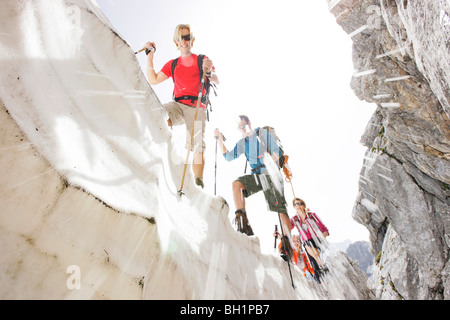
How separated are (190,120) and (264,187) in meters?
2.58

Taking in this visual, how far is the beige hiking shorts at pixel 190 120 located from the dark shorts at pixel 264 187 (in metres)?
1.69

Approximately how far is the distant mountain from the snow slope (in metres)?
80.9

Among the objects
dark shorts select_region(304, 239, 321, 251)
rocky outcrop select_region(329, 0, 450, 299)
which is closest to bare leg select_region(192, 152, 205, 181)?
dark shorts select_region(304, 239, 321, 251)

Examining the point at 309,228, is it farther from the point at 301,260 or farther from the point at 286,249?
the point at 286,249

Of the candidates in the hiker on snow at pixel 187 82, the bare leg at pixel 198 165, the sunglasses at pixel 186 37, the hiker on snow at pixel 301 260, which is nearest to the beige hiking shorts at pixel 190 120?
the hiker on snow at pixel 187 82

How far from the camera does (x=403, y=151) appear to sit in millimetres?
12570

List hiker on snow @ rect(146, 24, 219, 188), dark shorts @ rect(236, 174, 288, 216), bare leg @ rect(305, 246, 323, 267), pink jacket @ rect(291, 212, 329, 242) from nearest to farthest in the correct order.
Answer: hiker on snow @ rect(146, 24, 219, 188)
dark shorts @ rect(236, 174, 288, 216)
bare leg @ rect(305, 246, 323, 267)
pink jacket @ rect(291, 212, 329, 242)

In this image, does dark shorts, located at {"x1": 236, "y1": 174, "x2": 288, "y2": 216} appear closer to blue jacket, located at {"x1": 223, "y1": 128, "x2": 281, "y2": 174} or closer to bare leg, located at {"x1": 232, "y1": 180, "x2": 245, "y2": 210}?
bare leg, located at {"x1": 232, "y1": 180, "x2": 245, "y2": 210}

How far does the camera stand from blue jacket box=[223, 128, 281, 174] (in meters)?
6.09

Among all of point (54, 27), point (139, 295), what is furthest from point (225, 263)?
point (54, 27)

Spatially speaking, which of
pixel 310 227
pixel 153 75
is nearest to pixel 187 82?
pixel 153 75

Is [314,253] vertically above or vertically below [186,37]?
below

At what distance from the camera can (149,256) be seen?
7.09 ft
